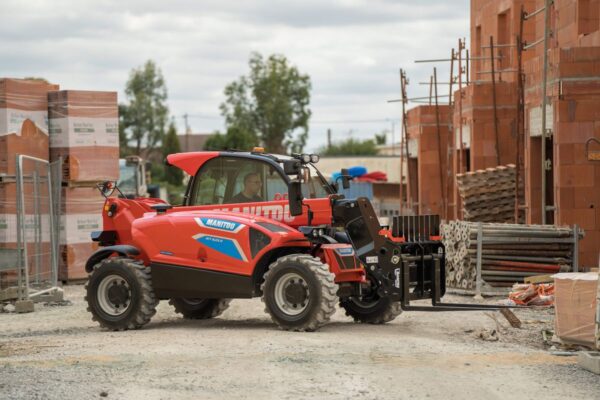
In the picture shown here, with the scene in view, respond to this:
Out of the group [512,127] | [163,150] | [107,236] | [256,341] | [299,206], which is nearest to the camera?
[256,341]

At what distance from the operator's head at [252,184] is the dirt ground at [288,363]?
67.8 inches

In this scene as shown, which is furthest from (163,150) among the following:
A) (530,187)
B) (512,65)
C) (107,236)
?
(107,236)

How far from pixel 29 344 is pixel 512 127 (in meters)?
17.9

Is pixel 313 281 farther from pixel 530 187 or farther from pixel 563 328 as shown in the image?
pixel 530 187

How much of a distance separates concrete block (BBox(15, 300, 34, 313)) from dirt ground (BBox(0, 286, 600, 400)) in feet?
7.98

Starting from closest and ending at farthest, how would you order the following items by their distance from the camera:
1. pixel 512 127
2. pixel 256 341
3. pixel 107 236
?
pixel 256 341, pixel 107 236, pixel 512 127

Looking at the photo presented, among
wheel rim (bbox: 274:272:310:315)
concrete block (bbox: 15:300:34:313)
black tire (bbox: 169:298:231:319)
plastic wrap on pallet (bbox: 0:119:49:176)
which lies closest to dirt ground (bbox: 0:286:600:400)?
wheel rim (bbox: 274:272:310:315)

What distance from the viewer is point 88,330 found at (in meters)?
15.8

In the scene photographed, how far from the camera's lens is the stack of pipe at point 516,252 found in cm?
2098

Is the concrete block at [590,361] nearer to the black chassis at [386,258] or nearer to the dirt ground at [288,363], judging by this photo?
the dirt ground at [288,363]

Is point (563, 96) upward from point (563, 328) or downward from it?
upward

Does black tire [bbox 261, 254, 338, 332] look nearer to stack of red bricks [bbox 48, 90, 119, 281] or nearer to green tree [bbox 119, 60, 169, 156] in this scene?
stack of red bricks [bbox 48, 90, 119, 281]

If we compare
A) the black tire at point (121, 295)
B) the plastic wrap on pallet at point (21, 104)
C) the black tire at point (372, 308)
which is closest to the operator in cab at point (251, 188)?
the black tire at point (121, 295)

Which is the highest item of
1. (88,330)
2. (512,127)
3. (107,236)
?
(512,127)
